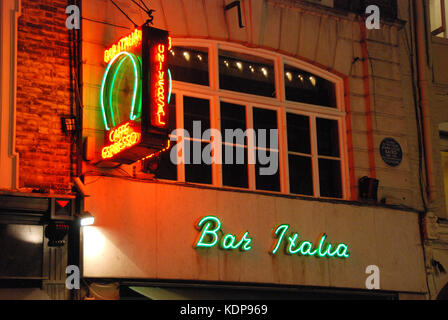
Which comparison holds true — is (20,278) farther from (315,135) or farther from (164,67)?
(315,135)

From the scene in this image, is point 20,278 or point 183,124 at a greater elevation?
point 183,124

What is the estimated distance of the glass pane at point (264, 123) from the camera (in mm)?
14391

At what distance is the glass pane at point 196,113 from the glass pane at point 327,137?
2476 mm

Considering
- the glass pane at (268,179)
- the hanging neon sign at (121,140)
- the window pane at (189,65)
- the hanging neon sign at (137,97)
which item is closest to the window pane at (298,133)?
the glass pane at (268,179)

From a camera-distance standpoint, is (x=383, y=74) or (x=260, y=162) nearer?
(x=260, y=162)

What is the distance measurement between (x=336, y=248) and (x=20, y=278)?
571cm

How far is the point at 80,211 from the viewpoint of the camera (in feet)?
38.1

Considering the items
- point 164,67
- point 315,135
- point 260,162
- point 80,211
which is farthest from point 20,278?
point 315,135

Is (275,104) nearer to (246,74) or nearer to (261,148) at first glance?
(246,74)

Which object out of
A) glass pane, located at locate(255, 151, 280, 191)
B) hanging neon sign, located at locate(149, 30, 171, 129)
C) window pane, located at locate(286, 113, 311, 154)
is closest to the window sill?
glass pane, located at locate(255, 151, 280, 191)

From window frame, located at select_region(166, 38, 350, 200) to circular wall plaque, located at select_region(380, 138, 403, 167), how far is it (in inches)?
29.3

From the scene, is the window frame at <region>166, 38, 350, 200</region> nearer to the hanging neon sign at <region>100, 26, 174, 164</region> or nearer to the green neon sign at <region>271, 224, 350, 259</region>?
the green neon sign at <region>271, 224, 350, 259</region>
